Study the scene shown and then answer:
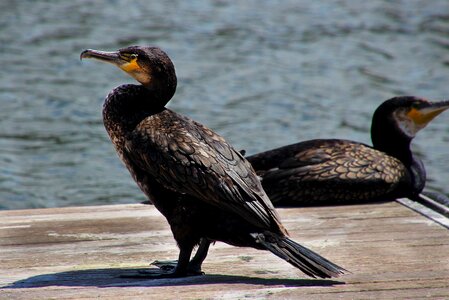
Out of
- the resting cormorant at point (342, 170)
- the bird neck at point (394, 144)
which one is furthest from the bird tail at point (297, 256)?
the bird neck at point (394, 144)

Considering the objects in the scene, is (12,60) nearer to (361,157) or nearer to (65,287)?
(361,157)

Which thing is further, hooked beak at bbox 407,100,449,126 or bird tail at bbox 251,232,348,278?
hooked beak at bbox 407,100,449,126

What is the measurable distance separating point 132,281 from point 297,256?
77 centimetres

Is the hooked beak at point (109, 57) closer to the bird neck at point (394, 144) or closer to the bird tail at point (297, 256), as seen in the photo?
the bird tail at point (297, 256)

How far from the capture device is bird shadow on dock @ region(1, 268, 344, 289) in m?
4.85

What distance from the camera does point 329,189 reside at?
7.05 m

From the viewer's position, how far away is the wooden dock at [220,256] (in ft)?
15.5

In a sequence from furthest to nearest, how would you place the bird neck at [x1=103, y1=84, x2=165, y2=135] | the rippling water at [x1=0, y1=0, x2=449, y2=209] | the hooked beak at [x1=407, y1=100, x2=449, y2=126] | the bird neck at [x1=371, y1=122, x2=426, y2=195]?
1. the rippling water at [x1=0, y1=0, x2=449, y2=209]
2. the hooked beak at [x1=407, y1=100, x2=449, y2=126]
3. the bird neck at [x1=371, y1=122, x2=426, y2=195]
4. the bird neck at [x1=103, y1=84, x2=165, y2=135]

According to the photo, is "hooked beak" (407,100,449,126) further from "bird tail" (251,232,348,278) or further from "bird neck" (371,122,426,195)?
"bird tail" (251,232,348,278)

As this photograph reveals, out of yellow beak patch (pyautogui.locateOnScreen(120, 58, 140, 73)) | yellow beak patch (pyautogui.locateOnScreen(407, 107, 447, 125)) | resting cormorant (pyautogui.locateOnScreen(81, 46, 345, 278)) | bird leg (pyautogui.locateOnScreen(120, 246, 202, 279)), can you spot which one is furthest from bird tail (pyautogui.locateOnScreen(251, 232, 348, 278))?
yellow beak patch (pyautogui.locateOnScreen(407, 107, 447, 125))

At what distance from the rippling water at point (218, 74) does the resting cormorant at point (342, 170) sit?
2.95m

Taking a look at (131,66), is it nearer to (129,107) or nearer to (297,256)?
(129,107)

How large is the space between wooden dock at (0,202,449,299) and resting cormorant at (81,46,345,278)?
168 millimetres

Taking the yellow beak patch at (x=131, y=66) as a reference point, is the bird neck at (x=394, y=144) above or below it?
below
